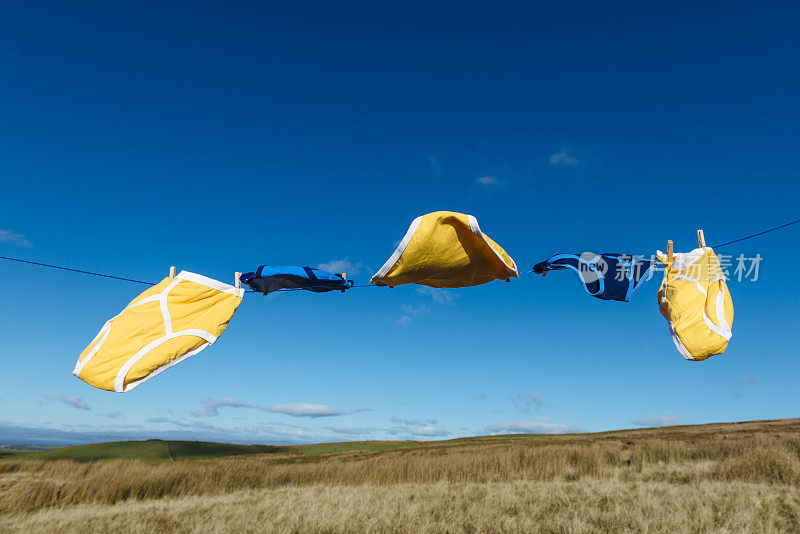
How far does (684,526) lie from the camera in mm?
8781

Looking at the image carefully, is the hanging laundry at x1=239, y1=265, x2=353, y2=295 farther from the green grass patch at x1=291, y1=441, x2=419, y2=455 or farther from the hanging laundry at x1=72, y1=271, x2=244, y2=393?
the green grass patch at x1=291, y1=441, x2=419, y2=455

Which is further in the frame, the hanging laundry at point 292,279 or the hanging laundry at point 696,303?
the hanging laundry at point 292,279

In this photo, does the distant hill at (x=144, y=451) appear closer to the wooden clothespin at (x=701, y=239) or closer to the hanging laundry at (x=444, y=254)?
the hanging laundry at (x=444, y=254)

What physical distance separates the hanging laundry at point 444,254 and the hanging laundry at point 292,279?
1.15 meters

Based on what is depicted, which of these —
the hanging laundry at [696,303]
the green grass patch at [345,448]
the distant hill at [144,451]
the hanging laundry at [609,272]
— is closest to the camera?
the hanging laundry at [696,303]

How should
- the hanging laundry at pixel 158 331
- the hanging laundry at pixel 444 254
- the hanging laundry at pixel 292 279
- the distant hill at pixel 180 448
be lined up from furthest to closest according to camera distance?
1. the distant hill at pixel 180 448
2. the hanging laundry at pixel 292 279
3. the hanging laundry at pixel 158 331
4. the hanging laundry at pixel 444 254

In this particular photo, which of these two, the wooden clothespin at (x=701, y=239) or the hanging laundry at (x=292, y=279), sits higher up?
the wooden clothespin at (x=701, y=239)

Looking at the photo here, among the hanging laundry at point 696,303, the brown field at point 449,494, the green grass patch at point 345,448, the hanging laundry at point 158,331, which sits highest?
the hanging laundry at point 696,303

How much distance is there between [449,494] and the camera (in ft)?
41.4

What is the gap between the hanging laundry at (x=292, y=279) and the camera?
772cm

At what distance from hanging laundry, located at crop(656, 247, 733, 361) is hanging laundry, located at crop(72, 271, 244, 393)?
7209mm

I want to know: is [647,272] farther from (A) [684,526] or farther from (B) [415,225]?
(A) [684,526]

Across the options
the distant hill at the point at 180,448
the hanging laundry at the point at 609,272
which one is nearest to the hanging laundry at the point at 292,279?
the hanging laundry at the point at 609,272

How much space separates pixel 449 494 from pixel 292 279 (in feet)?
27.7
